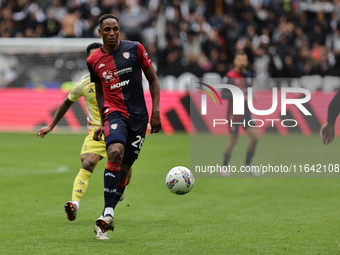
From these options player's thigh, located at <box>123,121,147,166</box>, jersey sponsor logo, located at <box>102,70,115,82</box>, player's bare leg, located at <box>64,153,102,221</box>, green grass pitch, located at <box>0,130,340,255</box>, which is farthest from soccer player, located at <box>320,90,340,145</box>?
player's bare leg, located at <box>64,153,102,221</box>

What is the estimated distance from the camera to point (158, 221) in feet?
26.7

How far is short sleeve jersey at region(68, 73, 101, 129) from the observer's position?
854cm

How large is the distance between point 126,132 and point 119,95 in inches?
16.4

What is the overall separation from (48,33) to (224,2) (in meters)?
7.08

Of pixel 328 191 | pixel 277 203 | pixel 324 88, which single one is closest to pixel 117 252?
pixel 277 203

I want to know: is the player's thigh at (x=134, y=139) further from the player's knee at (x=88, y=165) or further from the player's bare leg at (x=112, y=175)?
the player's knee at (x=88, y=165)

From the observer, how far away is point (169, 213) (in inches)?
345

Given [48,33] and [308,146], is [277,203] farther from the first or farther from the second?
[48,33]

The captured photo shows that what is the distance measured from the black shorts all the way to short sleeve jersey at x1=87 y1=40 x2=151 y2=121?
7 centimetres

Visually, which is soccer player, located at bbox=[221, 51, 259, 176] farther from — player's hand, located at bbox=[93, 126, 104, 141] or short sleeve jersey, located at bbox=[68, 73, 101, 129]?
player's hand, located at bbox=[93, 126, 104, 141]

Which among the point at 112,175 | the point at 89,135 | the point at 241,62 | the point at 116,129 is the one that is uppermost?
the point at 116,129

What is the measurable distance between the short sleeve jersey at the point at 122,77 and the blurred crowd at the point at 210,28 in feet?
50.2

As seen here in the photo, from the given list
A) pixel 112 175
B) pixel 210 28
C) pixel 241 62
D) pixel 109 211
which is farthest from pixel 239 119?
pixel 210 28

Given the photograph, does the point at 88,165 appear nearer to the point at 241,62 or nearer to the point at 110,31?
the point at 110,31
